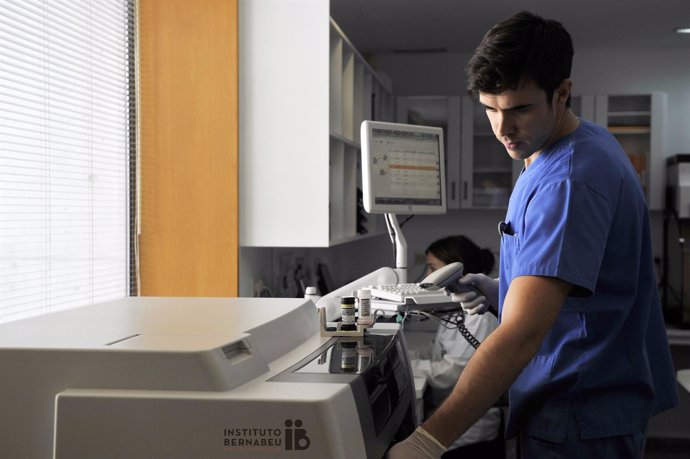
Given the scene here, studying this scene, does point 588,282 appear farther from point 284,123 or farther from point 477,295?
point 284,123

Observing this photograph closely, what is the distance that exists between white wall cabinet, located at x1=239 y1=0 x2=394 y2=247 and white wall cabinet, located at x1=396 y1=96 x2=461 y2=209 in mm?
2341

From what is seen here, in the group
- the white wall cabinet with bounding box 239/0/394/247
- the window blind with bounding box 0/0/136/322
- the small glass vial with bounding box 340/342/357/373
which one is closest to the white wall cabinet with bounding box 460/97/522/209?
the white wall cabinet with bounding box 239/0/394/247

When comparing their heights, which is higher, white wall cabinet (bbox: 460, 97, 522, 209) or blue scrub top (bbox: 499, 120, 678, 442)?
Answer: white wall cabinet (bbox: 460, 97, 522, 209)

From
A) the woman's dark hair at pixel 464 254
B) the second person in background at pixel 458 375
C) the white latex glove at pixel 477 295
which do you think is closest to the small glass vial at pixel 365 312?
the white latex glove at pixel 477 295

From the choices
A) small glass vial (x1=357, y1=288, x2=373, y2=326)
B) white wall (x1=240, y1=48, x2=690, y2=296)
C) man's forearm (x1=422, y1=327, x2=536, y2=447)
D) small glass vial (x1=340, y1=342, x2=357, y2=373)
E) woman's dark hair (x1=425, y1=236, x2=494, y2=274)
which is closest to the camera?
small glass vial (x1=340, y1=342, x2=357, y2=373)

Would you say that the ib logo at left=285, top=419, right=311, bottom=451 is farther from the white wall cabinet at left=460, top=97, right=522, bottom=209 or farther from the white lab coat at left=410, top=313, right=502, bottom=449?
the white wall cabinet at left=460, top=97, right=522, bottom=209

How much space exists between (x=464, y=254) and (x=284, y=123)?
3.55 ft

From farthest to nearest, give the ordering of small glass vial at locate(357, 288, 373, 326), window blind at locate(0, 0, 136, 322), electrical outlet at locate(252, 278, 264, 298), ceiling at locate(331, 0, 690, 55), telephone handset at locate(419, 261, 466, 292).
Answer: ceiling at locate(331, 0, 690, 55) → electrical outlet at locate(252, 278, 264, 298) → window blind at locate(0, 0, 136, 322) → telephone handset at locate(419, 261, 466, 292) → small glass vial at locate(357, 288, 373, 326)

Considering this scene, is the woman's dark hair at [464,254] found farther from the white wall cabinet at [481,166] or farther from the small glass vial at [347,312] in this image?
the small glass vial at [347,312]

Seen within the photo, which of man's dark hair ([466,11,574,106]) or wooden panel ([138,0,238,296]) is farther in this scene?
wooden panel ([138,0,238,296])

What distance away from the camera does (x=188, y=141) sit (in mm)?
2807

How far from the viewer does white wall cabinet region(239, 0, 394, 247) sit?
283cm

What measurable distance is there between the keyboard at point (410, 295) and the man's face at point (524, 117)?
0.66 metres

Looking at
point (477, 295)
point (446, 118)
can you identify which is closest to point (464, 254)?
point (477, 295)
